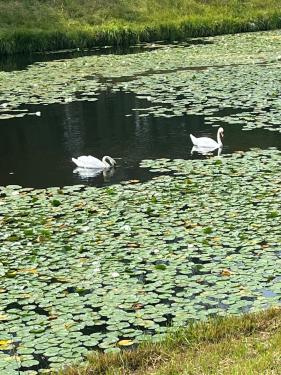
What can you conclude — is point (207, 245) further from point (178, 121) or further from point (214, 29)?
point (214, 29)

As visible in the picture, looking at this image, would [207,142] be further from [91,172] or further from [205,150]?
[91,172]

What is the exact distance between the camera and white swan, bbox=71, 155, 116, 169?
1368 centimetres

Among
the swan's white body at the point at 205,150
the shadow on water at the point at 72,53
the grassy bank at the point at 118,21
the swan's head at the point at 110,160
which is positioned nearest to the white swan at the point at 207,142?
the swan's white body at the point at 205,150

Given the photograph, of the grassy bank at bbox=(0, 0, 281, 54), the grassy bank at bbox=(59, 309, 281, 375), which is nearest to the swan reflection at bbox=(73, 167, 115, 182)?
the grassy bank at bbox=(59, 309, 281, 375)

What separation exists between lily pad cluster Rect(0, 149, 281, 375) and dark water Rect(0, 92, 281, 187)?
3.41 feet

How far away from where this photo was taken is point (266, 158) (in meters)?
13.3

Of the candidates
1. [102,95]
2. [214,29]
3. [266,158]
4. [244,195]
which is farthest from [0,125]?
[214,29]

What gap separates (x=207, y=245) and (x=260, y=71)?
15358mm

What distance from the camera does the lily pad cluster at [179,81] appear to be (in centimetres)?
1836

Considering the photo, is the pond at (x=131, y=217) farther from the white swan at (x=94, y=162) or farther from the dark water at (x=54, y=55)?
the dark water at (x=54, y=55)

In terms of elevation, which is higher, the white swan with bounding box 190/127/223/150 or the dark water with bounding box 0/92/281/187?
the white swan with bounding box 190/127/223/150

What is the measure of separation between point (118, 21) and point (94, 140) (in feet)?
68.6

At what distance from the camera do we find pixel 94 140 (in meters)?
16.6

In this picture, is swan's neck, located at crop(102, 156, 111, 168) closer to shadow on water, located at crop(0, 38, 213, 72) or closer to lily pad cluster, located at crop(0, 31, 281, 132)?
lily pad cluster, located at crop(0, 31, 281, 132)
